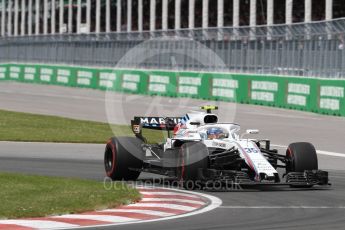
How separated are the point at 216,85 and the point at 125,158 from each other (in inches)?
1095

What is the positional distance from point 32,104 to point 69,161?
22996mm

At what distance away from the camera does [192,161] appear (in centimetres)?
1563

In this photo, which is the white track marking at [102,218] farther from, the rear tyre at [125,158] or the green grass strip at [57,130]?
the green grass strip at [57,130]

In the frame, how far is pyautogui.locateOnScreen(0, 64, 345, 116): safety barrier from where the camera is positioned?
36.5 m

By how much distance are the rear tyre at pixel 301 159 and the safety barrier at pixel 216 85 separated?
1864 cm

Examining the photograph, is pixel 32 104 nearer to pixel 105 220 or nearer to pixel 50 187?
pixel 50 187

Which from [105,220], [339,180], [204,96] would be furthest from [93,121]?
[105,220]

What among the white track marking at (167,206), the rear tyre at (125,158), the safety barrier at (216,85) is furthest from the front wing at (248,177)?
the safety barrier at (216,85)

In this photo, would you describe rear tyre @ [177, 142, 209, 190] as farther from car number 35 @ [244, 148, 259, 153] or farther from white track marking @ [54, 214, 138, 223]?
white track marking @ [54, 214, 138, 223]

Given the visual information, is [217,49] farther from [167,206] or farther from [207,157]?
[167,206]

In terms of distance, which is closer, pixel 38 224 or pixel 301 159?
pixel 38 224

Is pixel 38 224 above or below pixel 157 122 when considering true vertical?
below

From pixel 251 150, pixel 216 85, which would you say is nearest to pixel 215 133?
pixel 251 150

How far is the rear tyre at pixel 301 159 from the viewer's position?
645 inches
